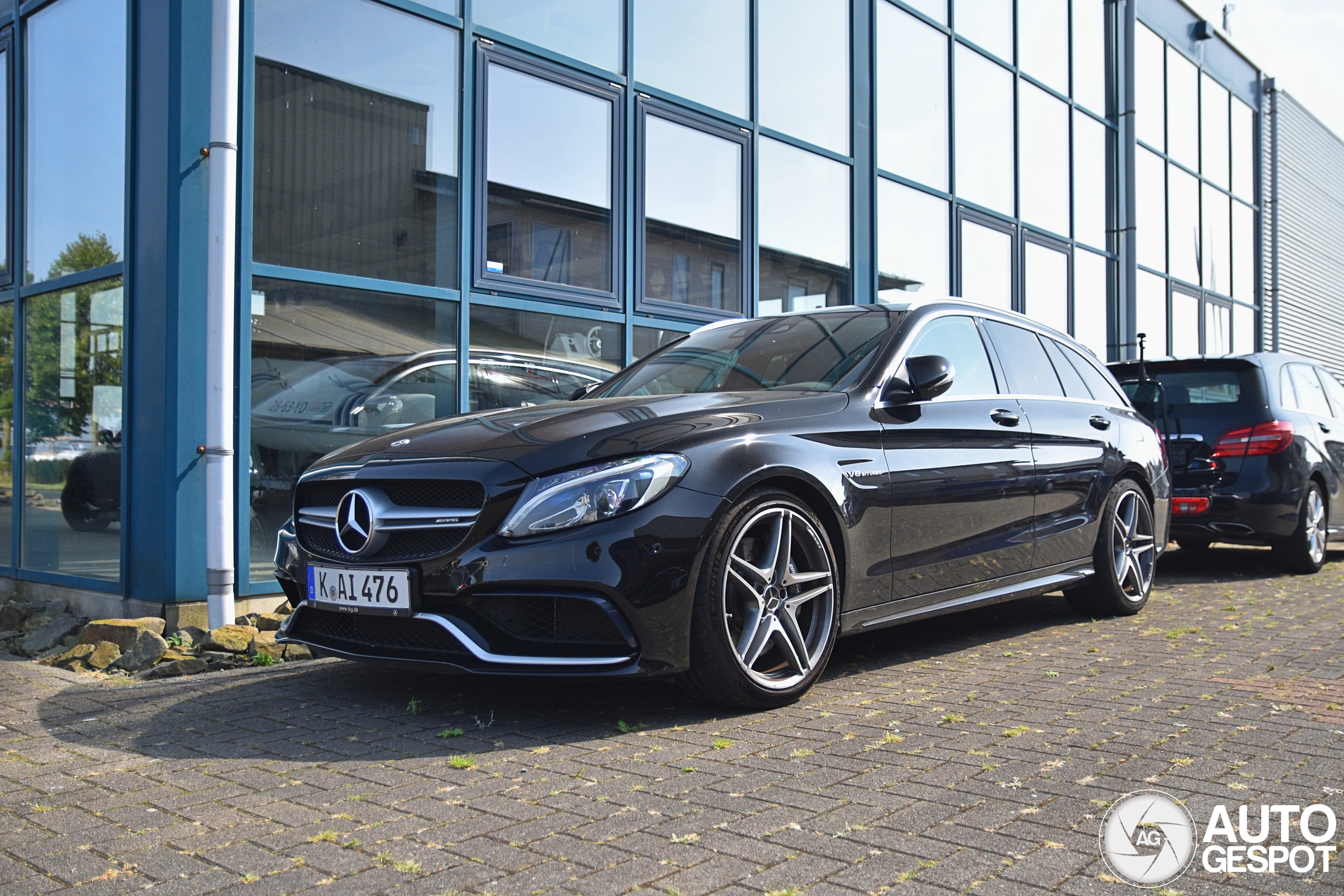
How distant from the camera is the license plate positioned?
3.81 meters

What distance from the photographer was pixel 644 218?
901cm

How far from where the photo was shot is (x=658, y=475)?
3.78 metres

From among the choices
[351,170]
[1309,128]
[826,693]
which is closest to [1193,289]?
[1309,128]

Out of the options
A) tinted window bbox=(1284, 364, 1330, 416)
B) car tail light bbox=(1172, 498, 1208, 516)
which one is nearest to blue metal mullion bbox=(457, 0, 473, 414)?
car tail light bbox=(1172, 498, 1208, 516)

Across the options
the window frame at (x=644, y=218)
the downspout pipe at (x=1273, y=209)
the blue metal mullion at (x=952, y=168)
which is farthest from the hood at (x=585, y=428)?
the downspout pipe at (x=1273, y=209)

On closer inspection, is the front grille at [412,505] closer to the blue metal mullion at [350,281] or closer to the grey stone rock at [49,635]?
the grey stone rock at [49,635]

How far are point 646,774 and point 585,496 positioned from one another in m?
0.92

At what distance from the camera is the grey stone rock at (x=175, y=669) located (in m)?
5.07

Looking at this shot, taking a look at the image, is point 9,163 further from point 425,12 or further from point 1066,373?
point 1066,373

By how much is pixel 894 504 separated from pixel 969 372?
117 cm

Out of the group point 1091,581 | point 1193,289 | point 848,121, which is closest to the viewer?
point 1091,581

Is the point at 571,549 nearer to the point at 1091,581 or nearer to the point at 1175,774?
the point at 1175,774

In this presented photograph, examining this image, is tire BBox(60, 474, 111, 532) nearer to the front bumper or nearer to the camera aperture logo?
the front bumper

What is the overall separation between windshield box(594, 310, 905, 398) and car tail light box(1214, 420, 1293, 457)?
4.43 metres
